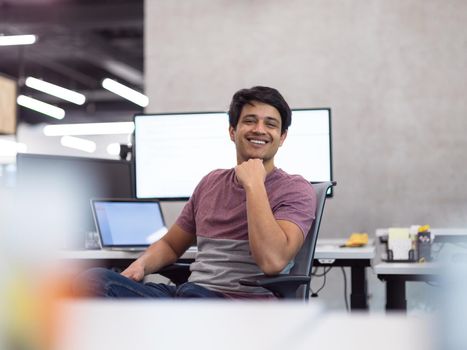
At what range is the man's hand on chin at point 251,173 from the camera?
2334mm

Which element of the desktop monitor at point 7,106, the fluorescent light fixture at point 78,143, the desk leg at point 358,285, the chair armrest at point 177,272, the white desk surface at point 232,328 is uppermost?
the fluorescent light fixture at point 78,143

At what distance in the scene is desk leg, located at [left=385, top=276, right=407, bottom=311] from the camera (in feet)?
8.22

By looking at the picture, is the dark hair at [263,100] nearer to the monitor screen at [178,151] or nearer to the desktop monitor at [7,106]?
the monitor screen at [178,151]

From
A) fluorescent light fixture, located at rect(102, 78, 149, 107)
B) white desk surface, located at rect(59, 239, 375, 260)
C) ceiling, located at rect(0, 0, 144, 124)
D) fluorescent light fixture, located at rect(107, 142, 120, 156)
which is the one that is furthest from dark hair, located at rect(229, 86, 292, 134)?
fluorescent light fixture, located at rect(102, 78, 149, 107)

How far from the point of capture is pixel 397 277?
2.50m

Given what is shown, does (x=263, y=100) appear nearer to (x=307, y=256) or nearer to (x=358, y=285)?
(x=307, y=256)

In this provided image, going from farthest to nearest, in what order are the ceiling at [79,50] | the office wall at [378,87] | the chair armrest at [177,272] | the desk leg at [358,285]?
the ceiling at [79,50], the office wall at [378,87], the desk leg at [358,285], the chair armrest at [177,272]

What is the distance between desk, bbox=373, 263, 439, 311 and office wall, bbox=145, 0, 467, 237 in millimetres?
1804

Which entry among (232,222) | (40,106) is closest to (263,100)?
(232,222)

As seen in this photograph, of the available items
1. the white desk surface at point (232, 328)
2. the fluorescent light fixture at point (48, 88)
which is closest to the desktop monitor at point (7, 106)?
the fluorescent light fixture at point (48, 88)

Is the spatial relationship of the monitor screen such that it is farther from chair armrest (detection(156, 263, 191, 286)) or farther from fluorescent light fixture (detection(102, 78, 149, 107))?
fluorescent light fixture (detection(102, 78, 149, 107))

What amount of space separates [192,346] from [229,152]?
3.07 m

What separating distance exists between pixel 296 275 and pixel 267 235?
161 mm

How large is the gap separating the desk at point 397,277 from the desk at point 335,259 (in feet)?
0.62
